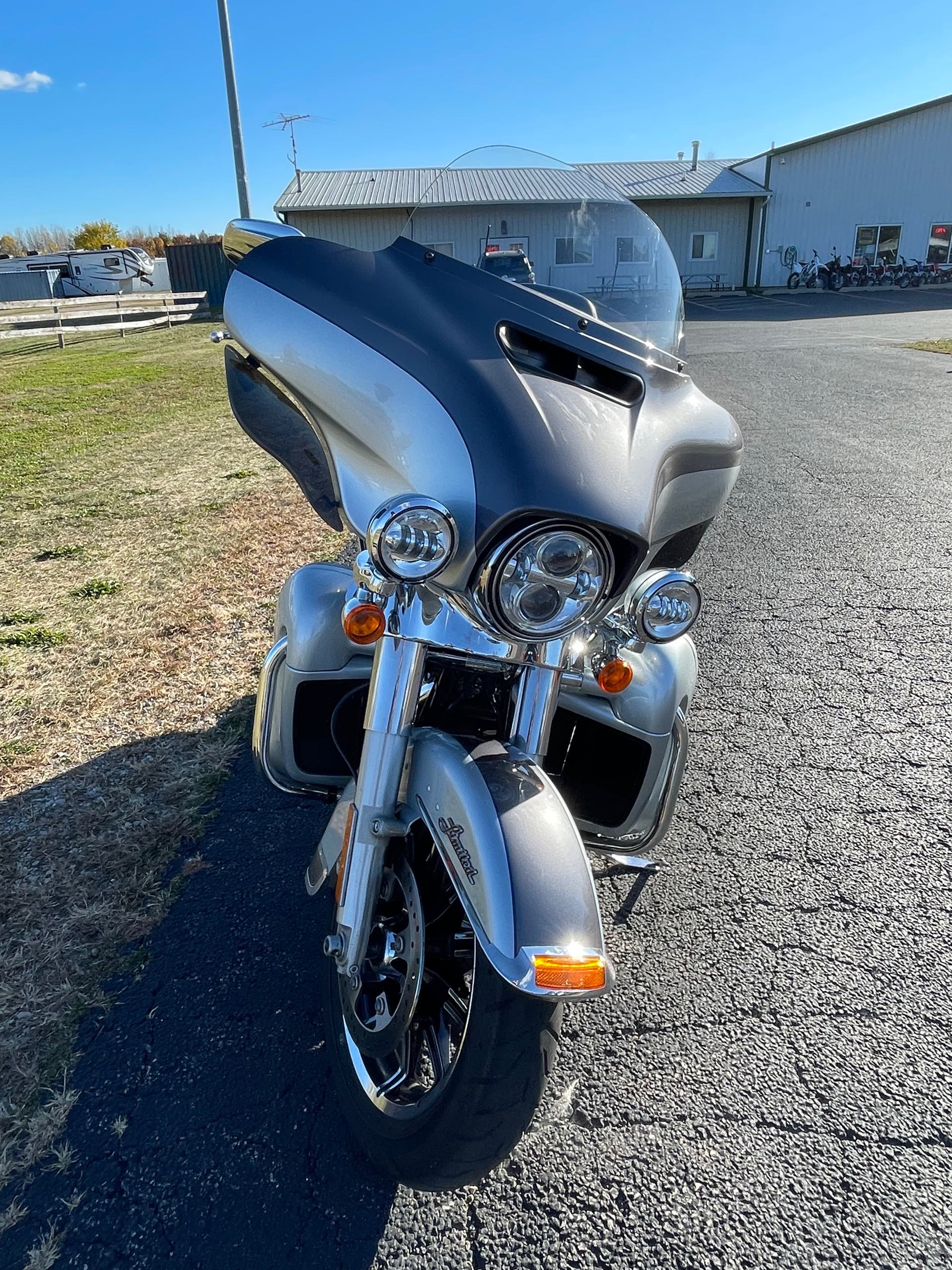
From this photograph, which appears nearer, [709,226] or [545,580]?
[545,580]

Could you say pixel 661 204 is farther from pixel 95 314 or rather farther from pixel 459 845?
pixel 459 845

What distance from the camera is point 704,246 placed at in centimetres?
3406

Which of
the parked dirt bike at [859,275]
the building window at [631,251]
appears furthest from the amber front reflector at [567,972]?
the parked dirt bike at [859,275]

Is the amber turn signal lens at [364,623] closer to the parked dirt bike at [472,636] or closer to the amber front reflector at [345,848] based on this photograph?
the parked dirt bike at [472,636]

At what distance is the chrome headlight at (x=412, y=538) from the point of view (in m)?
1.33

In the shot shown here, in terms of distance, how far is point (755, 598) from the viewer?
4.71 m

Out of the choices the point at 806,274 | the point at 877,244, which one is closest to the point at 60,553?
the point at 806,274

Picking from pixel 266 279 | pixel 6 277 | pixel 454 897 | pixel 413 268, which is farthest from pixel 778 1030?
pixel 6 277

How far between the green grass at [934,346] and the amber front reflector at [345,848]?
15703 millimetres

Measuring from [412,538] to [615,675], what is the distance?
611 mm

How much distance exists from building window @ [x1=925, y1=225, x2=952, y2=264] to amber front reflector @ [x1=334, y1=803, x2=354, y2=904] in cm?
4000

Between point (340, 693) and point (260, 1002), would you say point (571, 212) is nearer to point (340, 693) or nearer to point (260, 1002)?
point (340, 693)

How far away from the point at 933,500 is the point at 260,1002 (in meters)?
6.04

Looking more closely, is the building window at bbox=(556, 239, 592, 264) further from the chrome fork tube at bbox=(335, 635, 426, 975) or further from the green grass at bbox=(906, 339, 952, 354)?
the green grass at bbox=(906, 339, 952, 354)
